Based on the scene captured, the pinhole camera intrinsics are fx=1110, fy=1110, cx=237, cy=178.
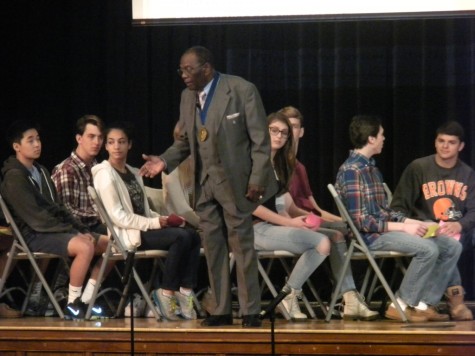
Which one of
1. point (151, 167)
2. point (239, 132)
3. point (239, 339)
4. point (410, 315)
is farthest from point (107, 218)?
point (410, 315)

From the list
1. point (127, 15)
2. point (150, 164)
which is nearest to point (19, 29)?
point (127, 15)

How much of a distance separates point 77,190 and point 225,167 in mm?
1467

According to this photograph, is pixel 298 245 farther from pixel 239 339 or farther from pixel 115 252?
pixel 115 252

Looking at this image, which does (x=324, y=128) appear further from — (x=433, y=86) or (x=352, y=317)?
(x=352, y=317)

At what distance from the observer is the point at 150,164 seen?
5090 millimetres

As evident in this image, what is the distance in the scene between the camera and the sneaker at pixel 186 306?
19.3 feet

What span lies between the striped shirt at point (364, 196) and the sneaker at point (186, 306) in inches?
38.4

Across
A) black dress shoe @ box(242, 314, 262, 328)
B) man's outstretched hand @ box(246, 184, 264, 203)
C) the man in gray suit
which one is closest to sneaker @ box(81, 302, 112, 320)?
the man in gray suit

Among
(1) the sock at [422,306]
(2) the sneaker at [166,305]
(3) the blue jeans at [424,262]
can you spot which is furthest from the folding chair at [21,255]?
(1) the sock at [422,306]

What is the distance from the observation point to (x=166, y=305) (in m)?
5.85

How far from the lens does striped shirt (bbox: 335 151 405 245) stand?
579 cm

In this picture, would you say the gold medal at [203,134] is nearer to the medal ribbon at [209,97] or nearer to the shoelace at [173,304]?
the medal ribbon at [209,97]

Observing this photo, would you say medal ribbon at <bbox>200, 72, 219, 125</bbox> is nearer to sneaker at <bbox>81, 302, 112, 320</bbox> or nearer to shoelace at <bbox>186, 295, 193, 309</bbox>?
shoelace at <bbox>186, 295, 193, 309</bbox>

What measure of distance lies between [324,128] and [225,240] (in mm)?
2105
